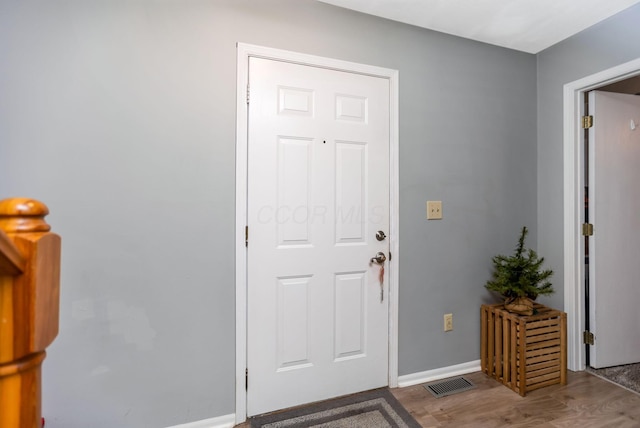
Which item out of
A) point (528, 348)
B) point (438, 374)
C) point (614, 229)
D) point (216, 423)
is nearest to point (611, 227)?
point (614, 229)

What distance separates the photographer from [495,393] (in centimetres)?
203

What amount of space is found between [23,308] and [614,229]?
3.22m

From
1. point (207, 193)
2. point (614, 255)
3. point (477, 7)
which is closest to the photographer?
point (207, 193)

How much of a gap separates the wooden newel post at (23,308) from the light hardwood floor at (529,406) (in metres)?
1.57

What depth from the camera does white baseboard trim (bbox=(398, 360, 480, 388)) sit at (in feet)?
6.96

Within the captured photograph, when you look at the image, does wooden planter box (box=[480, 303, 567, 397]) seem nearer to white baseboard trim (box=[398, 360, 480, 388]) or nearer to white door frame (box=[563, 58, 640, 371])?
white baseboard trim (box=[398, 360, 480, 388])

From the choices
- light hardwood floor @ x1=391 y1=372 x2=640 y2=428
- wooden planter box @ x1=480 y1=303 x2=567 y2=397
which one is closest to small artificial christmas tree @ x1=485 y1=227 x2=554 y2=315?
wooden planter box @ x1=480 y1=303 x2=567 y2=397

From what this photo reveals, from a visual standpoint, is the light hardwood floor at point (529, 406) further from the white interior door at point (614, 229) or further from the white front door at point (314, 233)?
the white interior door at point (614, 229)

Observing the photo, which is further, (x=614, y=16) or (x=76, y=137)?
(x=614, y=16)

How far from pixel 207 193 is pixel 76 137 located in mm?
640

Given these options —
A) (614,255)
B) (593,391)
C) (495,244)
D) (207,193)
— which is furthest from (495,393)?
(207,193)

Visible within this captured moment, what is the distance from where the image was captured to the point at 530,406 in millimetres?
1896

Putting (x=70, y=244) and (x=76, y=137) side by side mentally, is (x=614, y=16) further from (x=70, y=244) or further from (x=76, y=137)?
(x=70, y=244)

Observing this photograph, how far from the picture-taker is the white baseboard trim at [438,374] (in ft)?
6.96
